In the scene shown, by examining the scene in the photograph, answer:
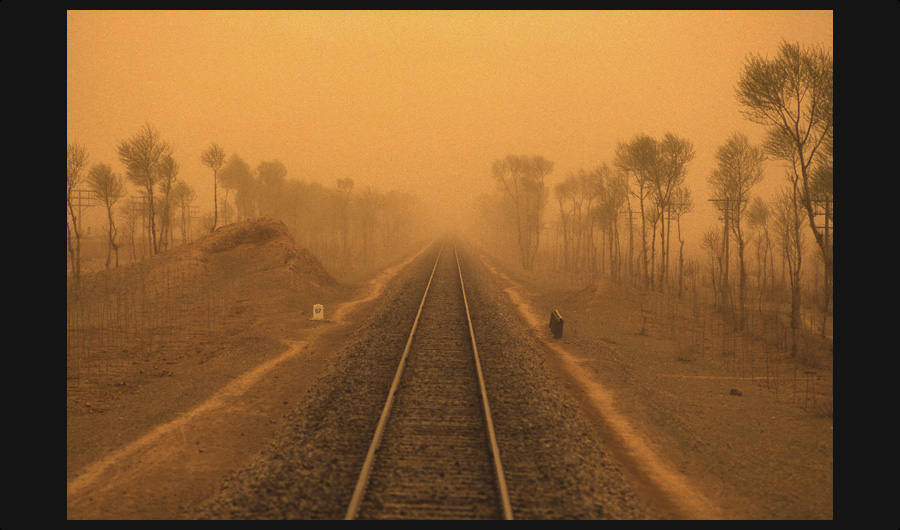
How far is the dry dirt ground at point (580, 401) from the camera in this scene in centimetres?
593

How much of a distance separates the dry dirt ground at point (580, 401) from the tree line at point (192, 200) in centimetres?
1186

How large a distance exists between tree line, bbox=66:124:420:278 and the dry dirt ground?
11862mm

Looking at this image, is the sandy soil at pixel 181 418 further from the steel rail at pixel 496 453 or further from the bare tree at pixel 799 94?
the bare tree at pixel 799 94

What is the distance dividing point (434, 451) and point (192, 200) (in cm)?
5606

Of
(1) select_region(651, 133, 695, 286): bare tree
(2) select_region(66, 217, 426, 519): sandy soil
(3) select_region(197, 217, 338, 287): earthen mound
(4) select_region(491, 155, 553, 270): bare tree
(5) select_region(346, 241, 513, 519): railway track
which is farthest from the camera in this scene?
(4) select_region(491, 155, 553, 270): bare tree

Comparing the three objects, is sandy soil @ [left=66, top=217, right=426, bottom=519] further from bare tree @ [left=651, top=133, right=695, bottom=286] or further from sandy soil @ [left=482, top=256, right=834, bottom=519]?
bare tree @ [left=651, top=133, right=695, bottom=286]

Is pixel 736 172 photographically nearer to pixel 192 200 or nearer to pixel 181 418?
pixel 181 418

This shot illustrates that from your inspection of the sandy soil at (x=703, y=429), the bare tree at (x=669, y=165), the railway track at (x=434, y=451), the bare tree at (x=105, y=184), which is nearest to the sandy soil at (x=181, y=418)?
the railway track at (x=434, y=451)

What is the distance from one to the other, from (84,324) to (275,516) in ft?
52.7

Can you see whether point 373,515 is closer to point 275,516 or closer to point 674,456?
point 275,516

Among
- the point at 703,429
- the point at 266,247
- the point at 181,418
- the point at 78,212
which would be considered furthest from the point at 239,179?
the point at 703,429

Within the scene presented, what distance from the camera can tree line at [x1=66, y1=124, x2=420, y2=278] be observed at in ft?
102

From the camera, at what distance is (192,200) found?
5341 cm

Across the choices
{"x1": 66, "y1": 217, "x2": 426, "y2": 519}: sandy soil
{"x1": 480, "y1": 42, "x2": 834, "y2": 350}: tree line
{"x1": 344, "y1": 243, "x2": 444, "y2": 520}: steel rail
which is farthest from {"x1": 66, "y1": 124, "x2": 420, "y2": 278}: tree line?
{"x1": 480, "y1": 42, "x2": 834, "y2": 350}: tree line
